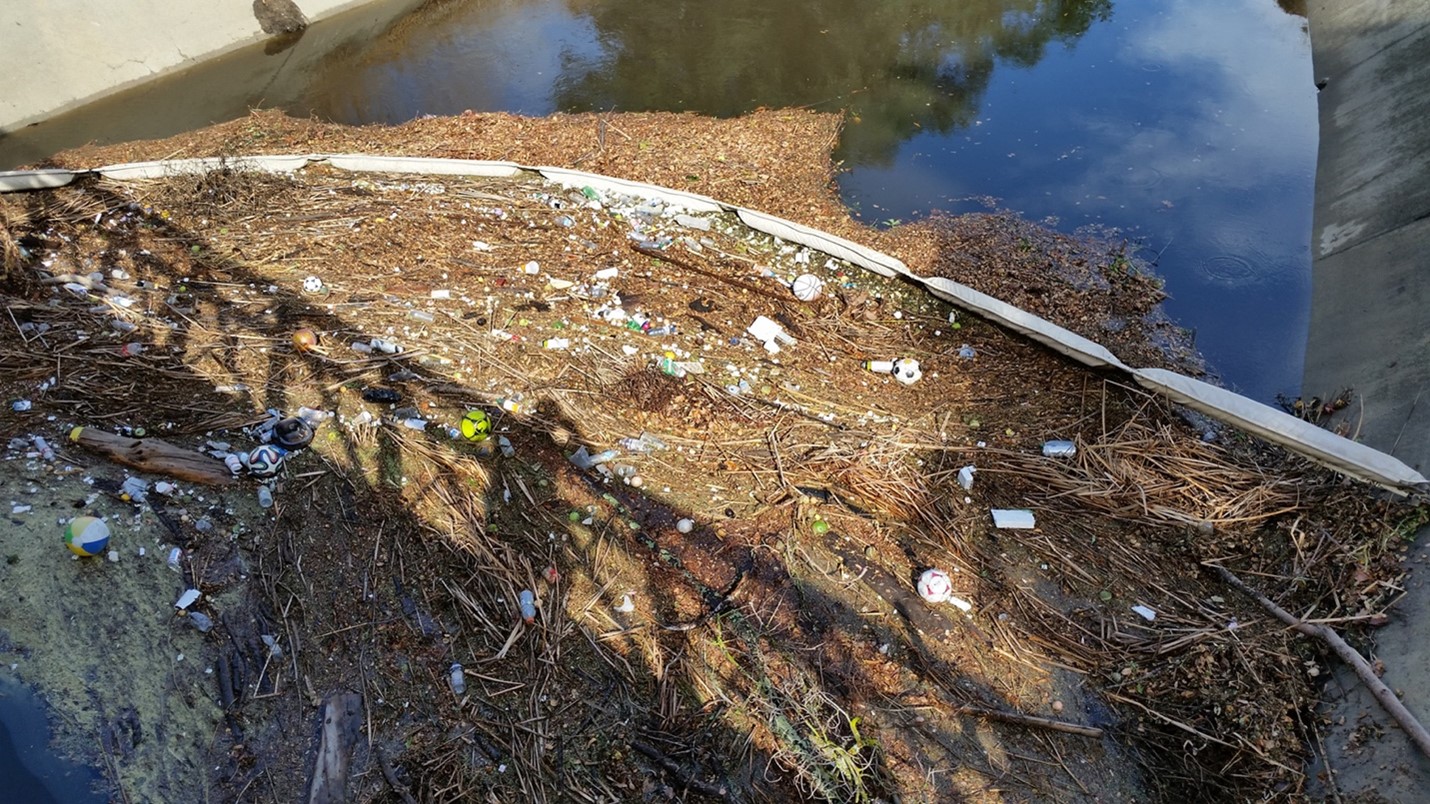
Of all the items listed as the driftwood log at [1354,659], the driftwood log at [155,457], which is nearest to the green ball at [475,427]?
the driftwood log at [155,457]

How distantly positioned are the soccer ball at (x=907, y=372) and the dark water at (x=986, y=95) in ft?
7.65

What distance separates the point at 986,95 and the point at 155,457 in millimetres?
8657

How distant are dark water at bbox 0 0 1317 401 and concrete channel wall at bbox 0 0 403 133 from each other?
1.25 ft

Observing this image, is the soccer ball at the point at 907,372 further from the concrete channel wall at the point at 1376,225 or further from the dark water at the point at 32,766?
the dark water at the point at 32,766

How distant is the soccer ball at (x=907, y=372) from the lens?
189 inches

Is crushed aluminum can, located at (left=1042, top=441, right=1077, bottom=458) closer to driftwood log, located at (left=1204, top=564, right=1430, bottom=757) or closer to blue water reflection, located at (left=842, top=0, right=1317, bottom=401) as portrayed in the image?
driftwood log, located at (left=1204, top=564, right=1430, bottom=757)

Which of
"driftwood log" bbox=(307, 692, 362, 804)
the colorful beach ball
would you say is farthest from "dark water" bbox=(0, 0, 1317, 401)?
the colorful beach ball

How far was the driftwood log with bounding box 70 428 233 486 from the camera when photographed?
11.6 feet

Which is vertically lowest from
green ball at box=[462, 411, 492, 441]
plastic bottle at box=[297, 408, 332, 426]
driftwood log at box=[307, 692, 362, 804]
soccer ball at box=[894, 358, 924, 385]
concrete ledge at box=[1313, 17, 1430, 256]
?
concrete ledge at box=[1313, 17, 1430, 256]

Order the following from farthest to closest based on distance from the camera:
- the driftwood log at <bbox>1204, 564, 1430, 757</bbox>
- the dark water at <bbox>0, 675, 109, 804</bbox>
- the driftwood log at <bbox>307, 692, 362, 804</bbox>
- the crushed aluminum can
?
the crushed aluminum can → the driftwood log at <bbox>1204, 564, 1430, 757</bbox> → the driftwood log at <bbox>307, 692, 362, 804</bbox> → the dark water at <bbox>0, 675, 109, 804</bbox>

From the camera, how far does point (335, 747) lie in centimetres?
292

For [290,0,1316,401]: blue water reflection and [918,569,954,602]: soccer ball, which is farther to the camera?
[290,0,1316,401]: blue water reflection

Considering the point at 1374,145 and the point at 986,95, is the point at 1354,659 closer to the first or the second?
the point at 1374,145

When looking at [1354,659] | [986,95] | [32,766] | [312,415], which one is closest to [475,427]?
[312,415]
